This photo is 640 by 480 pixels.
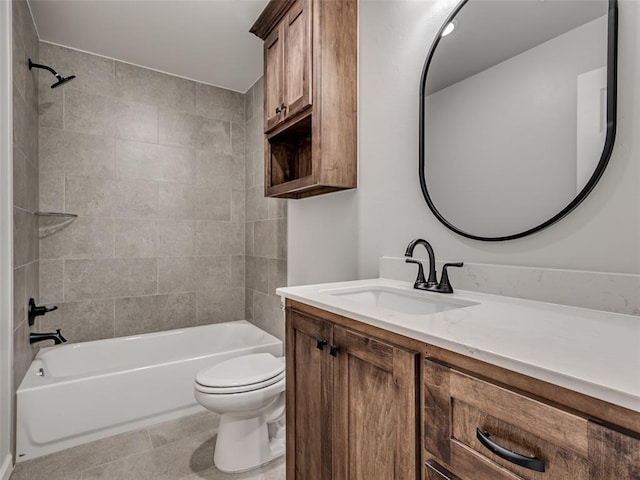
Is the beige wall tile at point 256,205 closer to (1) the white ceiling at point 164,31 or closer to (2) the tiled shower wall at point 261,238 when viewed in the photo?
(2) the tiled shower wall at point 261,238

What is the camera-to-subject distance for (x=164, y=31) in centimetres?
235

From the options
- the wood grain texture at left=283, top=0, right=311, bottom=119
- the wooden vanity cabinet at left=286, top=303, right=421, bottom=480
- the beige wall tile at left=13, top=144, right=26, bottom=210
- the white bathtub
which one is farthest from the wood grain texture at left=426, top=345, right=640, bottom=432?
the beige wall tile at left=13, top=144, right=26, bottom=210

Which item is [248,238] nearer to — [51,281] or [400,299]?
[51,281]

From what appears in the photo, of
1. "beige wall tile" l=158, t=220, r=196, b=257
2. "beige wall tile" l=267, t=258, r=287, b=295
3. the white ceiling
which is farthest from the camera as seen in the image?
"beige wall tile" l=158, t=220, r=196, b=257

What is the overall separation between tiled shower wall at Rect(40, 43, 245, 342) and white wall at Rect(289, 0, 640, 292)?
4.46 feet

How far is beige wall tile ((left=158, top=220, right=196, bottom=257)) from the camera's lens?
289 centimetres

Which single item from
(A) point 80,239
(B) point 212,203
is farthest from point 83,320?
(B) point 212,203

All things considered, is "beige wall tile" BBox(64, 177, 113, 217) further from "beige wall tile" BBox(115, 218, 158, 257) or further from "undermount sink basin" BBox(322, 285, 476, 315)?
"undermount sink basin" BBox(322, 285, 476, 315)

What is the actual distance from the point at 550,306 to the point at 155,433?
2.23 m

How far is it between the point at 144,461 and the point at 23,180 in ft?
5.72

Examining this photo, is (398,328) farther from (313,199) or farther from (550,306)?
(313,199)

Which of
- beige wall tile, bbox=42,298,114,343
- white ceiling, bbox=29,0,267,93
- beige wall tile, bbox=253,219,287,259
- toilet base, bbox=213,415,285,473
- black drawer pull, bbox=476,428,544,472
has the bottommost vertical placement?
toilet base, bbox=213,415,285,473

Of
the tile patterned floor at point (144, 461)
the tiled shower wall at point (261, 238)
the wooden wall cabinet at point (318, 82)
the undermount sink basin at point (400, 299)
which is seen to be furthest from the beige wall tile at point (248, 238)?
the undermount sink basin at point (400, 299)

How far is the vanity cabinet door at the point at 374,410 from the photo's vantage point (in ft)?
2.52
